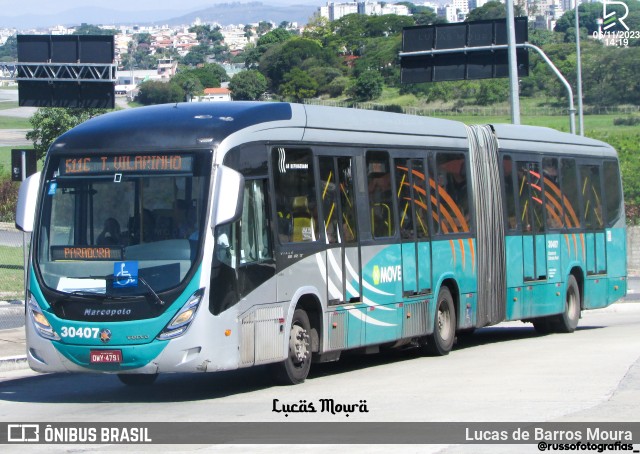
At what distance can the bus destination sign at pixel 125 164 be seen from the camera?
12.8 m

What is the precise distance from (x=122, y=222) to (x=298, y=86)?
46551mm

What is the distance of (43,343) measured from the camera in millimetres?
12789

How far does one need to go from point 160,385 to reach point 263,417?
3.59 meters

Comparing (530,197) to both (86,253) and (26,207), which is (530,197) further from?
(26,207)

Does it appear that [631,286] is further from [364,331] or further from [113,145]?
[113,145]

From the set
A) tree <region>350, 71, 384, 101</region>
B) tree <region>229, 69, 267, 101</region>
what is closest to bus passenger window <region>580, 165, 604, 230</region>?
tree <region>229, 69, 267, 101</region>

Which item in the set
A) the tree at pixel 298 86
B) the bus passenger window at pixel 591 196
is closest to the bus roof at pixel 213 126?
the bus passenger window at pixel 591 196

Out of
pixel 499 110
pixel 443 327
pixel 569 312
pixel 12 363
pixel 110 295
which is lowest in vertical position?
pixel 569 312

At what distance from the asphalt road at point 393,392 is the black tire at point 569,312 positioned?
3617 millimetres

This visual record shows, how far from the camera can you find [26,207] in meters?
13.0

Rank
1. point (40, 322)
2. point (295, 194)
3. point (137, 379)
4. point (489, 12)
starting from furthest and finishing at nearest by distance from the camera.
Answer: point (489, 12) < point (137, 379) < point (295, 194) < point (40, 322)

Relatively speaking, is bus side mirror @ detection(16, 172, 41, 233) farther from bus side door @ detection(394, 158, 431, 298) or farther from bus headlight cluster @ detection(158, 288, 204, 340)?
bus side door @ detection(394, 158, 431, 298)

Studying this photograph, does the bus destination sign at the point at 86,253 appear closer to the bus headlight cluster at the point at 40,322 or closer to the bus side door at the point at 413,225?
the bus headlight cluster at the point at 40,322
